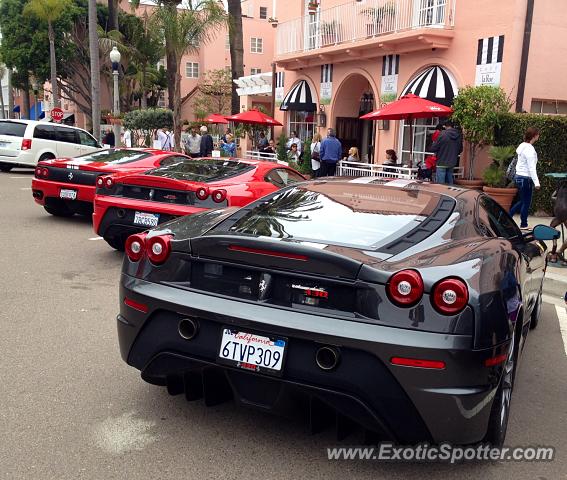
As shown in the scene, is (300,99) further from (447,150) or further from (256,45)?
(256,45)

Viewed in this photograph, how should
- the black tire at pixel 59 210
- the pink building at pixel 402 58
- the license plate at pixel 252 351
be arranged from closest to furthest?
1. the license plate at pixel 252 351
2. the black tire at pixel 59 210
3. the pink building at pixel 402 58

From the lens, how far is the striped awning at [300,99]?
868 inches

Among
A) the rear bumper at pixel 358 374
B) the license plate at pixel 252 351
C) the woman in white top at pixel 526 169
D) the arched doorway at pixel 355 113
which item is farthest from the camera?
the arched doorway at pixel 355 113

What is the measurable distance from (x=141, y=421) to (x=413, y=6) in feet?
49.6

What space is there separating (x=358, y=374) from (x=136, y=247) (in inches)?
60.8

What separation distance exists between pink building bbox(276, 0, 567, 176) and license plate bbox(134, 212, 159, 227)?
10047 millimetres

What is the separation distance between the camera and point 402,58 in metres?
17.1

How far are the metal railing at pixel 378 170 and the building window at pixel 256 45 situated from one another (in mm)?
35168

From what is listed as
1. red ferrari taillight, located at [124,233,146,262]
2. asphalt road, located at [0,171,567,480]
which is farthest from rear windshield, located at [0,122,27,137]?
red ferrari taillight, located at [124,233,146,262]

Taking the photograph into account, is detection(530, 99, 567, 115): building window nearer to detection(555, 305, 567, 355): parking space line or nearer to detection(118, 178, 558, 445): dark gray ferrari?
detection(555, 305, 567, 355): parking space line

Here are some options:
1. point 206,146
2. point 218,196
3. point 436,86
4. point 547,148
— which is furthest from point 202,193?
point 206,146

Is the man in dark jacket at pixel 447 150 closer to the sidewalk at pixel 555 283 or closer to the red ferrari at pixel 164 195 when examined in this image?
the sidewalk at pixel 555 283

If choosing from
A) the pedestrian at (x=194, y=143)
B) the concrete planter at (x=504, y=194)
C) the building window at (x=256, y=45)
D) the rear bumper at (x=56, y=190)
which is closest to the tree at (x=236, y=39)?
the pedestrian at (x=194, y=143)

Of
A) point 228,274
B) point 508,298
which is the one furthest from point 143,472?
point 508,298
